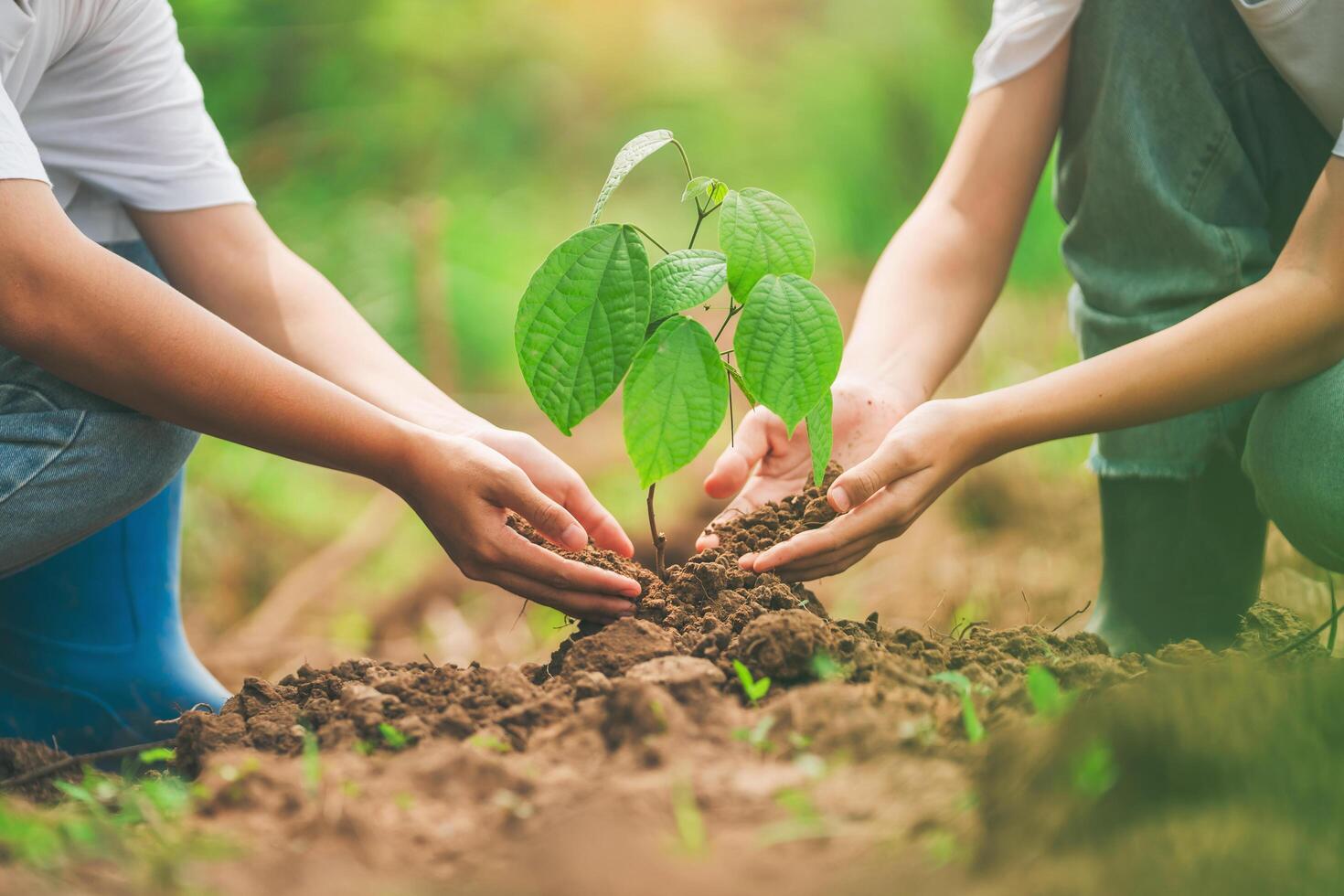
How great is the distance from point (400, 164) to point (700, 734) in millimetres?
3085

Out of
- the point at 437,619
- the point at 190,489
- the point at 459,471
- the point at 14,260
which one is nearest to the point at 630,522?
the point at 437,619

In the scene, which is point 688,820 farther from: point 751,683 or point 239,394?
point 239,394

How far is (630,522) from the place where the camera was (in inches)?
118

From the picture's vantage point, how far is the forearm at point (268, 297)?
65.9 inches

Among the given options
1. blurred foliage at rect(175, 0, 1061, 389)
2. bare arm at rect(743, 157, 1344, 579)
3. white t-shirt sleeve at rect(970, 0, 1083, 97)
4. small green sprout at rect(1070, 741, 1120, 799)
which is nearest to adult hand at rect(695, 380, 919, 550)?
bare arm at rect(743, 157, 1344, 579)

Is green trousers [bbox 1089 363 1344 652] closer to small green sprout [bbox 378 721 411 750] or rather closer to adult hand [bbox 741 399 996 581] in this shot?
adult hand [bbox 741 399 996 581]

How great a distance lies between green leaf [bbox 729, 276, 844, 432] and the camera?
126 cm

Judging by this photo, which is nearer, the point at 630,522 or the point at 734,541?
the point at 734,541

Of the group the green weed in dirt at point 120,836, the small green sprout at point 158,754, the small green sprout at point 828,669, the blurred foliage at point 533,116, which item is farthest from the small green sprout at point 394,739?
the blurred foliage at point 533,116

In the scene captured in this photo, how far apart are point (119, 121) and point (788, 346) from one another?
1052 millimetres

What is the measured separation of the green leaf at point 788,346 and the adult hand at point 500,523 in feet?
0.97

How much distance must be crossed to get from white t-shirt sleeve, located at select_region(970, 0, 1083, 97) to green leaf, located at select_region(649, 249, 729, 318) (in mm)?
729

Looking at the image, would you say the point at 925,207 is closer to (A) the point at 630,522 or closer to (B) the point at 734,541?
(B) the point at 734,541

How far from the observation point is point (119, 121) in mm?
1619
